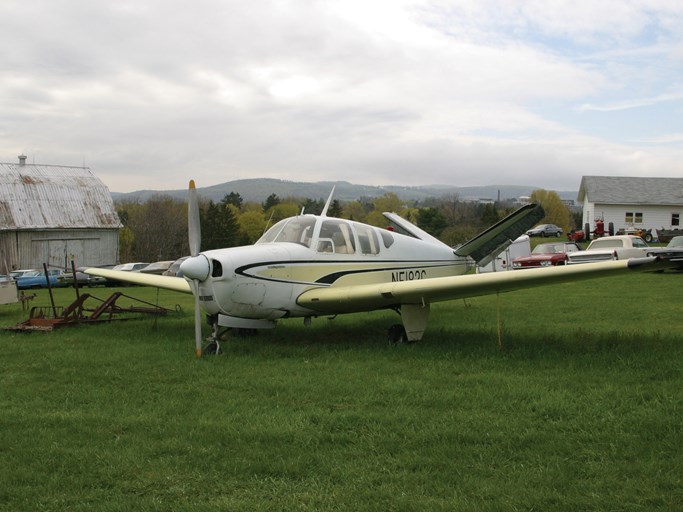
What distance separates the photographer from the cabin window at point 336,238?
37.5ft

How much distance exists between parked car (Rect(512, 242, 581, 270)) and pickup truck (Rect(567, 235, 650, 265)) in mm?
1516

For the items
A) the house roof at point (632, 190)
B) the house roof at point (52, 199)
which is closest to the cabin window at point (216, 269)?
the house roof at point (52, 199)

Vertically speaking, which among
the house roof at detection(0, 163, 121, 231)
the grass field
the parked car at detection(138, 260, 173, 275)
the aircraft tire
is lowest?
the grass field

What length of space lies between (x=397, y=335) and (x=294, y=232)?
2488mm

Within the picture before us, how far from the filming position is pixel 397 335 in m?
10.9

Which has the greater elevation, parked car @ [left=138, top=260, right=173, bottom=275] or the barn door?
the barn door

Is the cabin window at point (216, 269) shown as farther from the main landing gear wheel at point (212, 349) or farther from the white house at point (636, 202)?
the white house at point (636, 202)

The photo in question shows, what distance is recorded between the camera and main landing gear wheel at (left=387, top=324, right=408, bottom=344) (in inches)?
429

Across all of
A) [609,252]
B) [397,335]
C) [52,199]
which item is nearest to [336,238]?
[397,335]

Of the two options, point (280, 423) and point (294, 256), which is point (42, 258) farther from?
point (280, 423)

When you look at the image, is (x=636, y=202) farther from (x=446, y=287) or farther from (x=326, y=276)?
(x=446, y=287)

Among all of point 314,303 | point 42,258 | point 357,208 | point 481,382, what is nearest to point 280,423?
point 481,382

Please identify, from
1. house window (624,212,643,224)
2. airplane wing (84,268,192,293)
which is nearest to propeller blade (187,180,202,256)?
airplane wing (84,268,192,293)

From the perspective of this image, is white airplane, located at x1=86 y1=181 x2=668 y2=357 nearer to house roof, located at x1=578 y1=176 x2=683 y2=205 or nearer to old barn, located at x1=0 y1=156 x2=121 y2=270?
old barn, located at x1=0 y1=156 x2=121 y2=270
